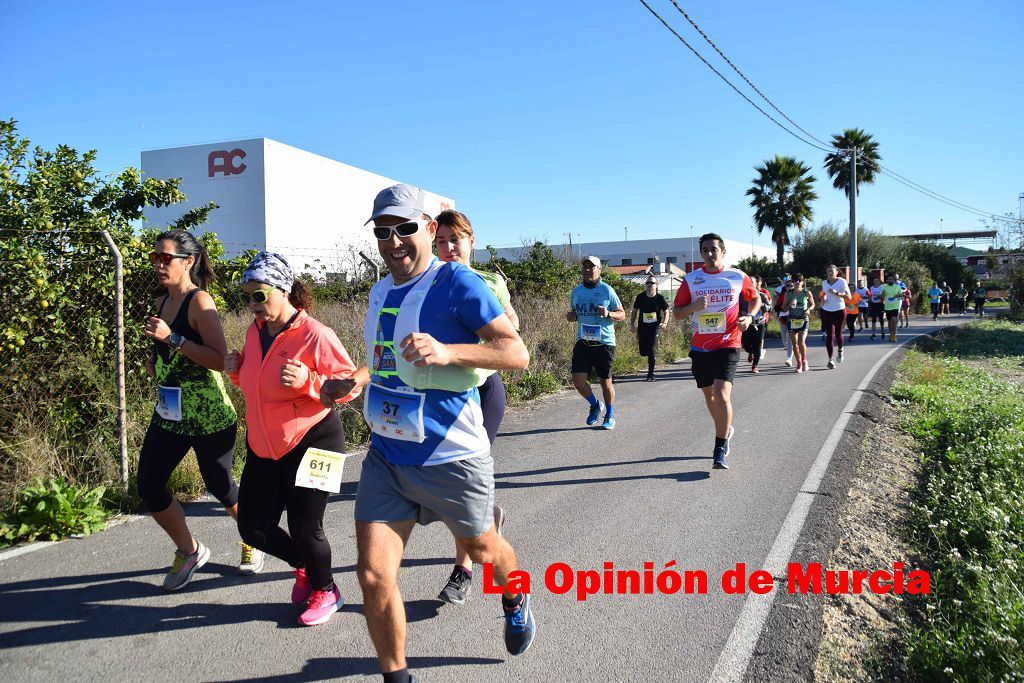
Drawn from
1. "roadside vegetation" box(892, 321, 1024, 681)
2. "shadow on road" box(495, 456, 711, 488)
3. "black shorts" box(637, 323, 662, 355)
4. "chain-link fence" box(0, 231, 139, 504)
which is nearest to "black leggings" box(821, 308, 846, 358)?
"black shorts" box(637, 323, 662, 355)

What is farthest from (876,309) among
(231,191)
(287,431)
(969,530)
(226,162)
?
(226,162)

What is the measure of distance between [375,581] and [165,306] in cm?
226

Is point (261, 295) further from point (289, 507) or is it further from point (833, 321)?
point (833, 321)

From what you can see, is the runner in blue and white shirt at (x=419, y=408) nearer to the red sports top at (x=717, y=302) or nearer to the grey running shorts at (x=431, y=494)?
the grey running shorts at (x=431, y=494)

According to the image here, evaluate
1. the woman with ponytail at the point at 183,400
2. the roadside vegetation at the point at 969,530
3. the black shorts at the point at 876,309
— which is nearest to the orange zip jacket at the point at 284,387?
the woman with ponytail at the point at 183,400

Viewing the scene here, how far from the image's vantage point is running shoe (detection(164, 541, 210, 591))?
388 centimetres

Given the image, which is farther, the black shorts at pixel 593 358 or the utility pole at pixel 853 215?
the utility pole at pixel 853 215

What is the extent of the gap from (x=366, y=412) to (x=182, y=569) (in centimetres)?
195

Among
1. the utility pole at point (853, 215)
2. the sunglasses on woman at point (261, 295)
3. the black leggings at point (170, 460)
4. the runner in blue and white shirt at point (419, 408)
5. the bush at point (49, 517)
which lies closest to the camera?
the runner in blue and white shirt at point (419, 408)

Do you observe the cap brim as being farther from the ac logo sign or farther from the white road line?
the ac logo sign

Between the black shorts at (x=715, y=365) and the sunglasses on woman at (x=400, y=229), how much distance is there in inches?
160

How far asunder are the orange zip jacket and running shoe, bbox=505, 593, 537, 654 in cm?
130

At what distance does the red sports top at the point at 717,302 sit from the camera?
20.5 ft

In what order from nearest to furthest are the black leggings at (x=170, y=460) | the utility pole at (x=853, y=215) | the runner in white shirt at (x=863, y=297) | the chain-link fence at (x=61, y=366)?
the black leggings at (x=170, y=460)
the chain-link fence at (x=61, y=366)
the runner in white shirt at (x=863, y=297)
the utility pole at (x=853, y=215)
